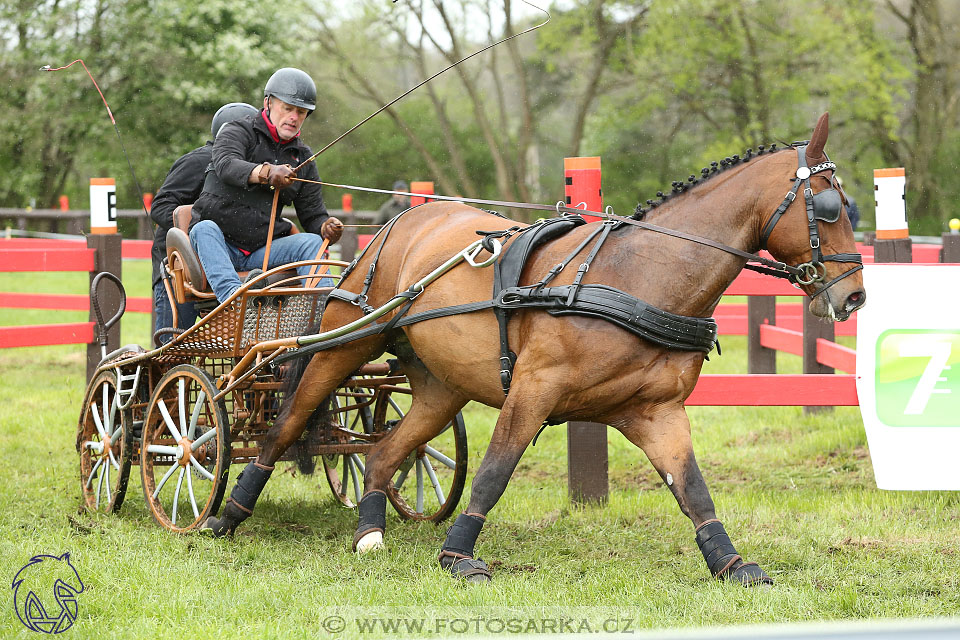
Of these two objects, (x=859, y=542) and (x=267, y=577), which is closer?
(x=267, y=577)

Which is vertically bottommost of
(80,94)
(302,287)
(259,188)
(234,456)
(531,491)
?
(531,491)

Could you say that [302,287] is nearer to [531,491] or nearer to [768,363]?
[531,491]

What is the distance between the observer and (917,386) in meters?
5.28

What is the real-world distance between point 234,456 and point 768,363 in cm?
501

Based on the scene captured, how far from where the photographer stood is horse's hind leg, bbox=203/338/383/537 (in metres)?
5.03

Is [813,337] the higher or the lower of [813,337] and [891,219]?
the lower

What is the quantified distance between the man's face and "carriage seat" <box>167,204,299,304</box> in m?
0.73


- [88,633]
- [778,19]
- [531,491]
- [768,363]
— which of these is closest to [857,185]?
[778,19]

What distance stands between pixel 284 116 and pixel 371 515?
207 centimetres

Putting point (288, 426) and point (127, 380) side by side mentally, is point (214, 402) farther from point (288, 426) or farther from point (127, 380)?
point (127, 380)

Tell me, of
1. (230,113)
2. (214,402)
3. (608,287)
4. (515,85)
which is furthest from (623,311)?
(515,85)

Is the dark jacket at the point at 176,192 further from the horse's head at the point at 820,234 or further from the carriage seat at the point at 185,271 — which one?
the horse's head at the point at 820,234

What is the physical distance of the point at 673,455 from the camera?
4.16 metres

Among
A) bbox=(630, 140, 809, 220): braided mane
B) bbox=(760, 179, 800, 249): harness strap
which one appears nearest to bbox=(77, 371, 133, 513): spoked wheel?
bbox=(630, 140, 809, 220): braided mane
